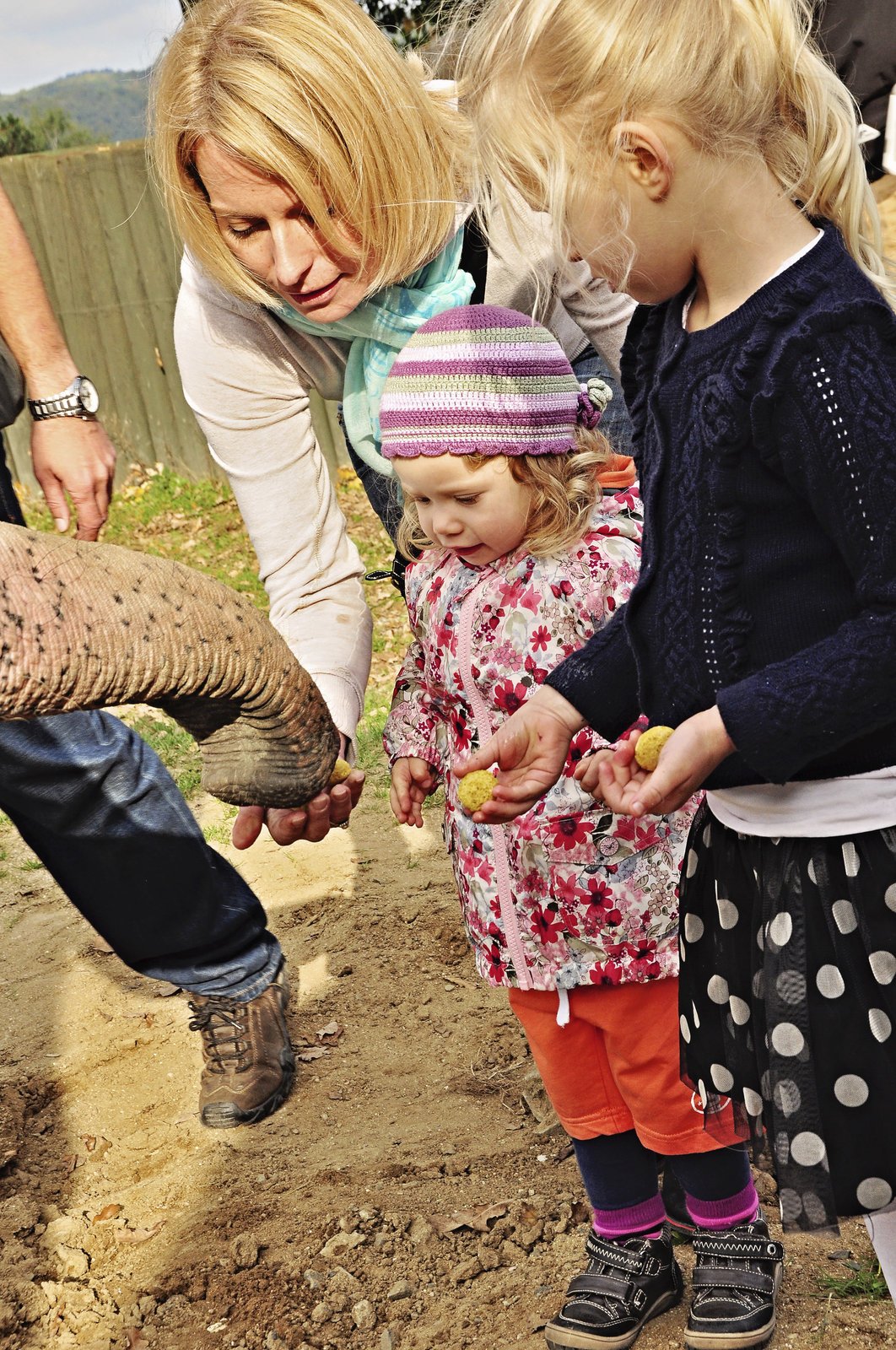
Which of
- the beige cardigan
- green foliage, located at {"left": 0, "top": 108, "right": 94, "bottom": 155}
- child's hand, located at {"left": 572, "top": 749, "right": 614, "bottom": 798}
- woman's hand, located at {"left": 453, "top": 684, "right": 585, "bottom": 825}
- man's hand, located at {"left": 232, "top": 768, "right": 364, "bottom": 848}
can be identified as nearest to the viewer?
child's hand, located at {"left": 572, "top": 749, "right": 614, "bottom": 798}

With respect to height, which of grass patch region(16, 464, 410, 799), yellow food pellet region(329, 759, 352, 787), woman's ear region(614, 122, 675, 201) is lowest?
grass patch region(16, 464, 410, 799)

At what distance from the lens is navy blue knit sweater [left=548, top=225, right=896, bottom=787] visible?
1.53 metres

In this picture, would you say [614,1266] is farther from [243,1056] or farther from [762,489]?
[762,489]

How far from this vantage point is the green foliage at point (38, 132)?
54.8 feet

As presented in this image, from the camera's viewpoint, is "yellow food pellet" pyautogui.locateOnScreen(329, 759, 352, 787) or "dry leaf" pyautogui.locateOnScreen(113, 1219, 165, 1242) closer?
"yellow food pellet" pyautogui.locateOnScreen(329, 759, 352, 787)

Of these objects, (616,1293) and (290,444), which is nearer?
(616,1293)

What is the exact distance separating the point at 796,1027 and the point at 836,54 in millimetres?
2749

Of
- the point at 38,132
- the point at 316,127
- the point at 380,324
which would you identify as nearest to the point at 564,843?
the point at 380,324

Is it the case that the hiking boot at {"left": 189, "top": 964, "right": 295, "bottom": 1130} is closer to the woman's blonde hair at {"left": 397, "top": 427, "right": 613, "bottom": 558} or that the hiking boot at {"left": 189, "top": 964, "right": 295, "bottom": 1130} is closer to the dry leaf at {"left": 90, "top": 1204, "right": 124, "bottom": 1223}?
the dry leaf at {"left": 90, "top": 1204, "right": 124, "bottom": 1223}

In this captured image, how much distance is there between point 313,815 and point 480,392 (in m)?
0.81

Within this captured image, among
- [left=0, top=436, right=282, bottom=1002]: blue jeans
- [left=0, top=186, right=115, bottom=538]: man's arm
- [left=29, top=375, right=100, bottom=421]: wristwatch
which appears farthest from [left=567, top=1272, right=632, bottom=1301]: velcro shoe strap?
[left=29, top=375, right=100, bottom=421]: wristwatch

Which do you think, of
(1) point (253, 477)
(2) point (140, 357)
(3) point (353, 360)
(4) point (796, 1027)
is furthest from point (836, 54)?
(2) point (140, 357)

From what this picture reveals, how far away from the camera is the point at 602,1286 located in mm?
2490

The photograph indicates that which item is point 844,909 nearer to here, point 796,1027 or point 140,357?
point 796,1027
